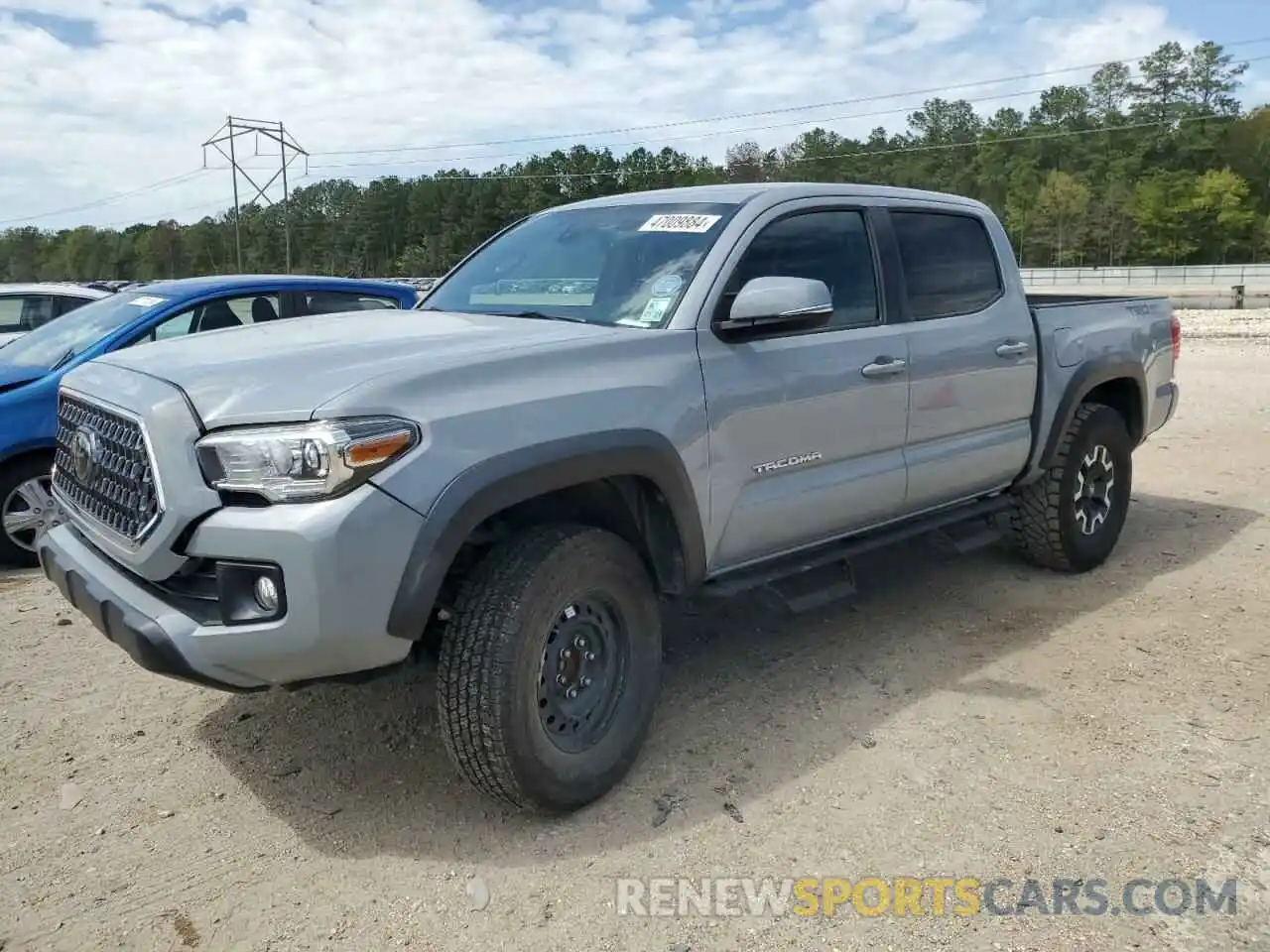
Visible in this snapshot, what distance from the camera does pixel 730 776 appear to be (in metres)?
3.51

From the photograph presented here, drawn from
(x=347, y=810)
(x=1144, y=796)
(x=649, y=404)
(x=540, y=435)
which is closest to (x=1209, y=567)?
(x=1144, y=796)

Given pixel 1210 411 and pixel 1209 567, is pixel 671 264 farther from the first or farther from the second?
pixel 1210 411

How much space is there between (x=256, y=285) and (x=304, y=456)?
4617 millimetres

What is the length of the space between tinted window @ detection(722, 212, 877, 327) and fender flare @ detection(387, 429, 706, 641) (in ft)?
2.74

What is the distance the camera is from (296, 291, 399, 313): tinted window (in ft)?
23.2

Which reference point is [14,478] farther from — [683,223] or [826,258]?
[826,258]

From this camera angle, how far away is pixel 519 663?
3.01 m

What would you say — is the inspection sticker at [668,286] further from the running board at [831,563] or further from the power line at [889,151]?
the power line at [889,151]

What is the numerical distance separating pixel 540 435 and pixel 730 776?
1.35 m

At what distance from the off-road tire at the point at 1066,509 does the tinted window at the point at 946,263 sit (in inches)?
39.1

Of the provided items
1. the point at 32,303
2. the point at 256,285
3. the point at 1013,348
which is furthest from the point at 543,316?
the point at 32,303

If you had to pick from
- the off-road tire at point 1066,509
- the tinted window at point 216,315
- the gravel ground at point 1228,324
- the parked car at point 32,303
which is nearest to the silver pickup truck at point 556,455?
the off-road tire at point 1066,509

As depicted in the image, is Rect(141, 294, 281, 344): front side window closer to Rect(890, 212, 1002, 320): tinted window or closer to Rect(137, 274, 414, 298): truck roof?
Rect(137, 274, 414, 298): truck roof

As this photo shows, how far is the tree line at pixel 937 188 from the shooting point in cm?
8219
